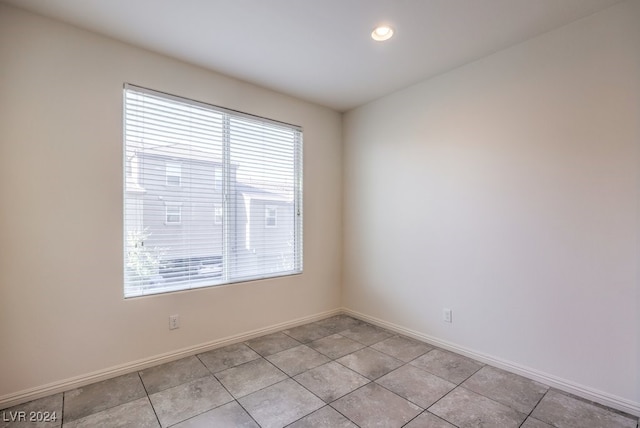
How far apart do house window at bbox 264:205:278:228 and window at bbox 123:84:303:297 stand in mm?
11

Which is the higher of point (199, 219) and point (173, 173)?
point (173, 173)

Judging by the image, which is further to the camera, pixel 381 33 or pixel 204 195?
pixel 204 195

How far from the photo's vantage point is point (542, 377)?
2.24m

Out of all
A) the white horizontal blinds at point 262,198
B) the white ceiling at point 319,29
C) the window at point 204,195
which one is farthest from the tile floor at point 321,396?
the white ceiling at point 319,29

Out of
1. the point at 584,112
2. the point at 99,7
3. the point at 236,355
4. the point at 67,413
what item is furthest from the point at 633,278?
the point at 99,7

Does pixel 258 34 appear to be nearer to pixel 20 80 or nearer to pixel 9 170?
pixel 20 80

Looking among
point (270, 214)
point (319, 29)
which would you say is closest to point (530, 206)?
point (319, 29)

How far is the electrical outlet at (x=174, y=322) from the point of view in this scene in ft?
8.50

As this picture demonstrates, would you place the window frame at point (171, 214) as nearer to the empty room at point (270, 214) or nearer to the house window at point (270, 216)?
the empty room at point (270, 214)

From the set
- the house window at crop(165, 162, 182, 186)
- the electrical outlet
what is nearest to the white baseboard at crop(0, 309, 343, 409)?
the electrical outlet

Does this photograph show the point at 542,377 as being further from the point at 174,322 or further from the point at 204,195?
the point at 204,195

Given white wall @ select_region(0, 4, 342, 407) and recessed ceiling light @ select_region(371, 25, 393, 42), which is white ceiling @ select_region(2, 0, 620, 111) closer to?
recessed ceiling light @ select_region(371, 25, 393, 42)

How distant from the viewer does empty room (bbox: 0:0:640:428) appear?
196cm

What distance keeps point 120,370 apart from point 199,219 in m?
1.30
